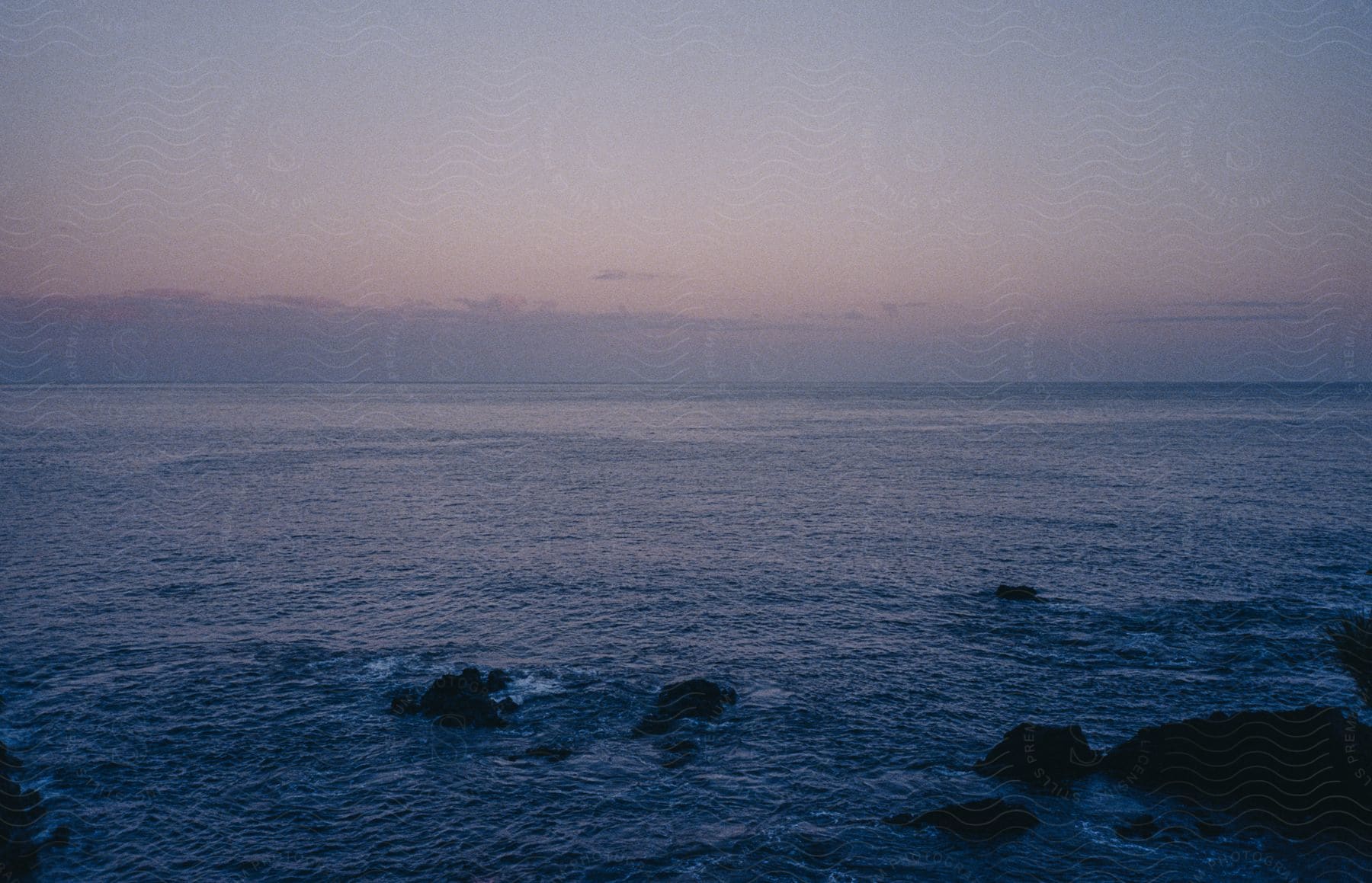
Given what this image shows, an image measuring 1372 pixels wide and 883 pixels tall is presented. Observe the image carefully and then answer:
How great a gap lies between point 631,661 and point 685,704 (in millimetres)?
5780

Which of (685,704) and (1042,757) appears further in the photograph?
(685,704)

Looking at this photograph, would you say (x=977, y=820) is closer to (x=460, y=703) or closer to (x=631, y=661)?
(x=631, y=661)

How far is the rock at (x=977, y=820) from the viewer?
22391 mm

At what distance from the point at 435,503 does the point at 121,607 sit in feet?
120

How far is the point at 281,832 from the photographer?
22.7 metres

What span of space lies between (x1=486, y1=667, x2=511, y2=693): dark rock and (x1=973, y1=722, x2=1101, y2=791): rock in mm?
18416

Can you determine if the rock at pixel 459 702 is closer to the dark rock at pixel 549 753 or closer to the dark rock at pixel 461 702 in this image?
the dark rock at pixel 461 702

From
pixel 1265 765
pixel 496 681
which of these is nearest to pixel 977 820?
pixel 1265 765

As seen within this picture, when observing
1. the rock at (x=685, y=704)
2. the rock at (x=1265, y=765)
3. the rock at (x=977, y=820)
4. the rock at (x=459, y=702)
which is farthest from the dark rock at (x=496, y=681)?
the rock at (x=1265, y=765)

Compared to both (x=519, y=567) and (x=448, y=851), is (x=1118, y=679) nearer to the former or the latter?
(x=448, y=851)

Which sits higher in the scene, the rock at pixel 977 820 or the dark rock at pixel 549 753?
the rock at pixel 977 820

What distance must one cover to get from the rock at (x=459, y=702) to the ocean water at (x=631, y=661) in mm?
714

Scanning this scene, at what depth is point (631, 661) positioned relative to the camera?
35531 mm

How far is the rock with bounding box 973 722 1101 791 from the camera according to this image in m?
25.0
